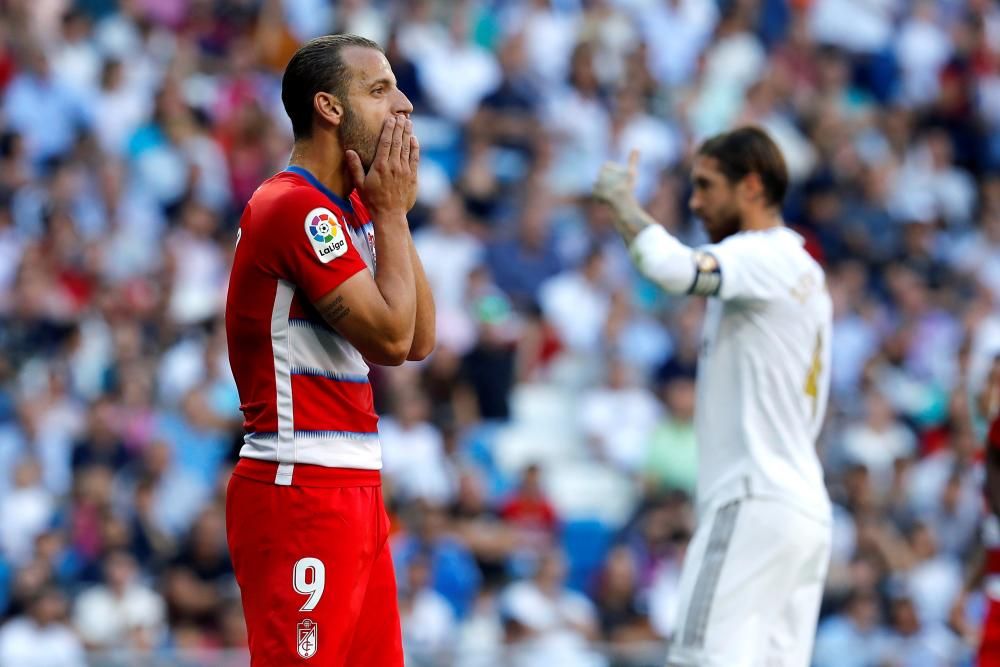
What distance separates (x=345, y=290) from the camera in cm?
474

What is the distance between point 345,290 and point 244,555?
87 cm

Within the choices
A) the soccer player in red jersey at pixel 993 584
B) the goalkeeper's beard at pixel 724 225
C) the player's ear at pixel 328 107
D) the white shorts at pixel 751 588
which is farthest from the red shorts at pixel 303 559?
the soccer player in red jersey at pixel 993 584

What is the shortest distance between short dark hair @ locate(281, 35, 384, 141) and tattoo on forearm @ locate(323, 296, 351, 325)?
0.63 metres

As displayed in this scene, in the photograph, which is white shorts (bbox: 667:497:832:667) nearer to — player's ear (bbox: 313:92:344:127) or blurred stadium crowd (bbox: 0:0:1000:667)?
player's ear (bbox: 313:92:344:127)

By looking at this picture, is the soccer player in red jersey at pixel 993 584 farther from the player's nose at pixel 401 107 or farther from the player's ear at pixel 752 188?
the player's nose at pixel 401 107

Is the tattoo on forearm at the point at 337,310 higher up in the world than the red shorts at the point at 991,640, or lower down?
higher up

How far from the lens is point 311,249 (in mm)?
4762

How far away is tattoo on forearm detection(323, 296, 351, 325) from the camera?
4738 millimetres

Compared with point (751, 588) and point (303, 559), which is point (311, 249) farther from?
point (751, 588)

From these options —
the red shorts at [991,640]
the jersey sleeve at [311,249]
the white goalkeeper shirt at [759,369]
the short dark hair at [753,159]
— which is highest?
the short dark hair at [753,159]

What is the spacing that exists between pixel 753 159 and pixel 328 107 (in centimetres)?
235

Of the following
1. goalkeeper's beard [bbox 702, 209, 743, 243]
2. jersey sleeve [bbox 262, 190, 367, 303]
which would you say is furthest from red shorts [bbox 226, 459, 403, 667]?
goalkeeper's beard [bbox 702, 209, 743, 243]

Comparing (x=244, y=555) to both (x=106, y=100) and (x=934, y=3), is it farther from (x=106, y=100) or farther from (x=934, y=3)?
(x=934, y=3)

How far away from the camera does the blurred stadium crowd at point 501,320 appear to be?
11.2 m
